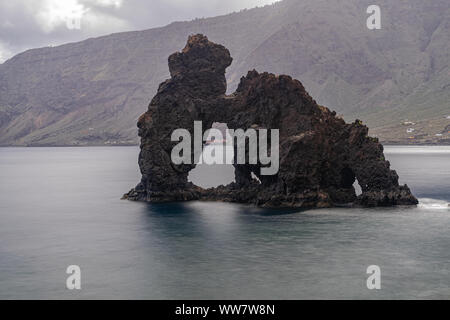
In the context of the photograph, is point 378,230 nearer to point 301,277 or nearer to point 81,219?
point 301,277

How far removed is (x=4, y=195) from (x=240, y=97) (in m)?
65.1

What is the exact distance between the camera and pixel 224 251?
54406 millimetres

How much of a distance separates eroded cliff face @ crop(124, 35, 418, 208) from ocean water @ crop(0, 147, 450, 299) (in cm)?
401

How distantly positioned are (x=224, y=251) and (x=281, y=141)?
29.0 meters

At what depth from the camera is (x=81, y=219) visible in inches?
3083

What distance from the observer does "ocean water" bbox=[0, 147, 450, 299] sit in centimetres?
4162

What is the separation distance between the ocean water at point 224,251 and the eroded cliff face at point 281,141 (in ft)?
13.2
